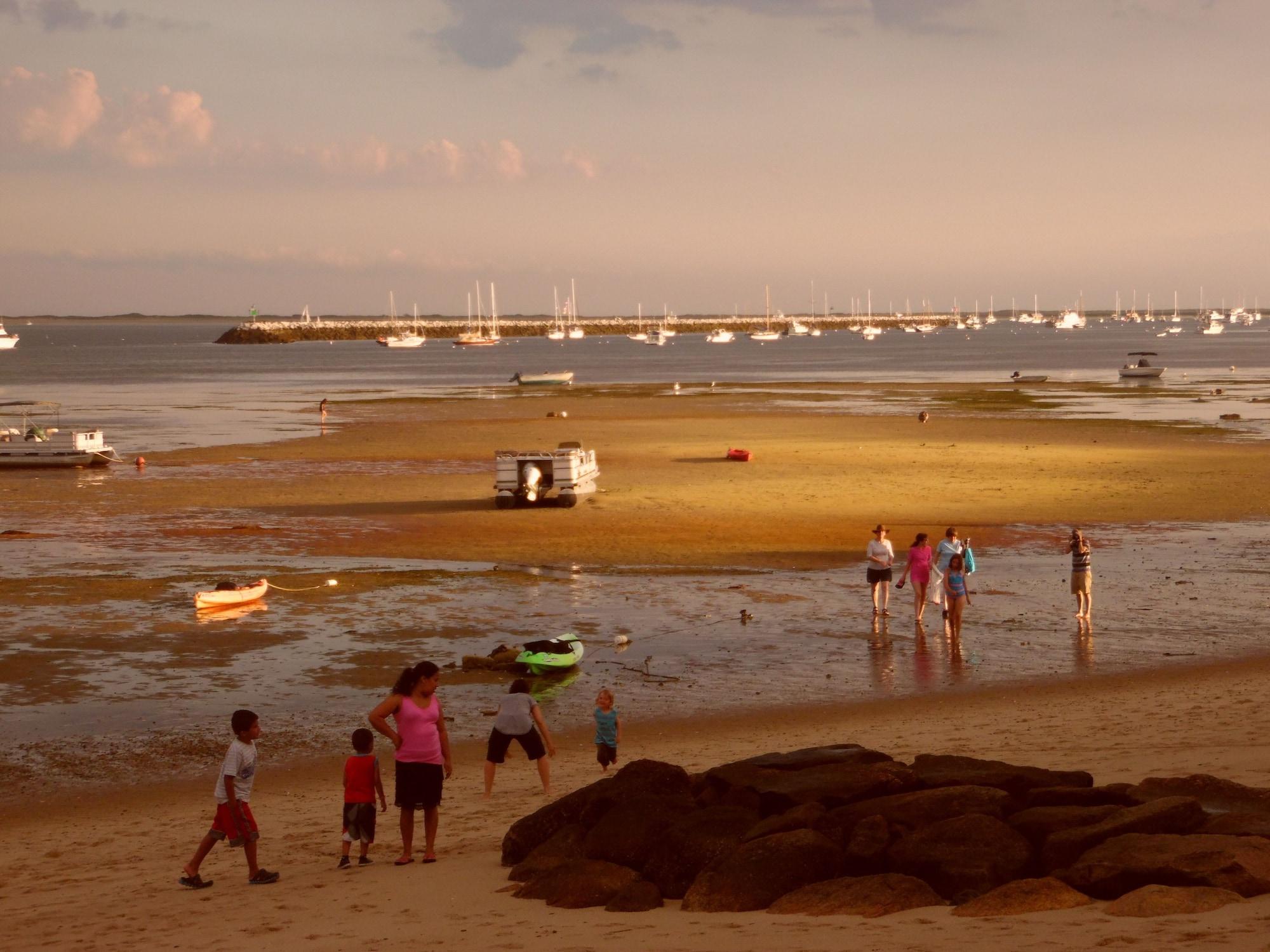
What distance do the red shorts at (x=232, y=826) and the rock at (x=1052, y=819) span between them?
5.73 metres

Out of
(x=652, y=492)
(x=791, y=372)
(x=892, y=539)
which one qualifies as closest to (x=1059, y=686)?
(x=892, y=539)

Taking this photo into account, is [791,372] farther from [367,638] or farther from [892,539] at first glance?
[367,638]

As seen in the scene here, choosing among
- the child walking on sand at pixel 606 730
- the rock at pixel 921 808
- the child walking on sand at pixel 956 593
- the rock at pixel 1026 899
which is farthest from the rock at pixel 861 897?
the child walking on sand at pixel 956 593

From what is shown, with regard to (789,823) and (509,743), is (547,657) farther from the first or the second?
(789,823)

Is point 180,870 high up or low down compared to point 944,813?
down

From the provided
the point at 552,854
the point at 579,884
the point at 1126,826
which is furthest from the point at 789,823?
the point at 1126,826

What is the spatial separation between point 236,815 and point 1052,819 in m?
6.10

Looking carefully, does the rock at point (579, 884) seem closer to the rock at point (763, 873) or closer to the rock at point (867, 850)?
the rock at point (763, 873)

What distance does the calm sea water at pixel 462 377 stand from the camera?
71.8 metres

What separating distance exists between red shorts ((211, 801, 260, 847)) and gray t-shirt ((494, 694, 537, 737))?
2.79 m

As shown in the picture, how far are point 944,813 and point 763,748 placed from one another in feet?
16.5

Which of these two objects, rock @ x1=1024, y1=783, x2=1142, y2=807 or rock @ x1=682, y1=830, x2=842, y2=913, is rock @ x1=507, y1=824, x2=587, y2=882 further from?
rock @ x1=1024, y1=783, x2=1142, y2=807

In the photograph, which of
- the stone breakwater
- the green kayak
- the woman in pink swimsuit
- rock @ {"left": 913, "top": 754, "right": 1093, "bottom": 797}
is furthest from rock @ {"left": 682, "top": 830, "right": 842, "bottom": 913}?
the woman in pink swimsuit

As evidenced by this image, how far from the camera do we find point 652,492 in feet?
130
